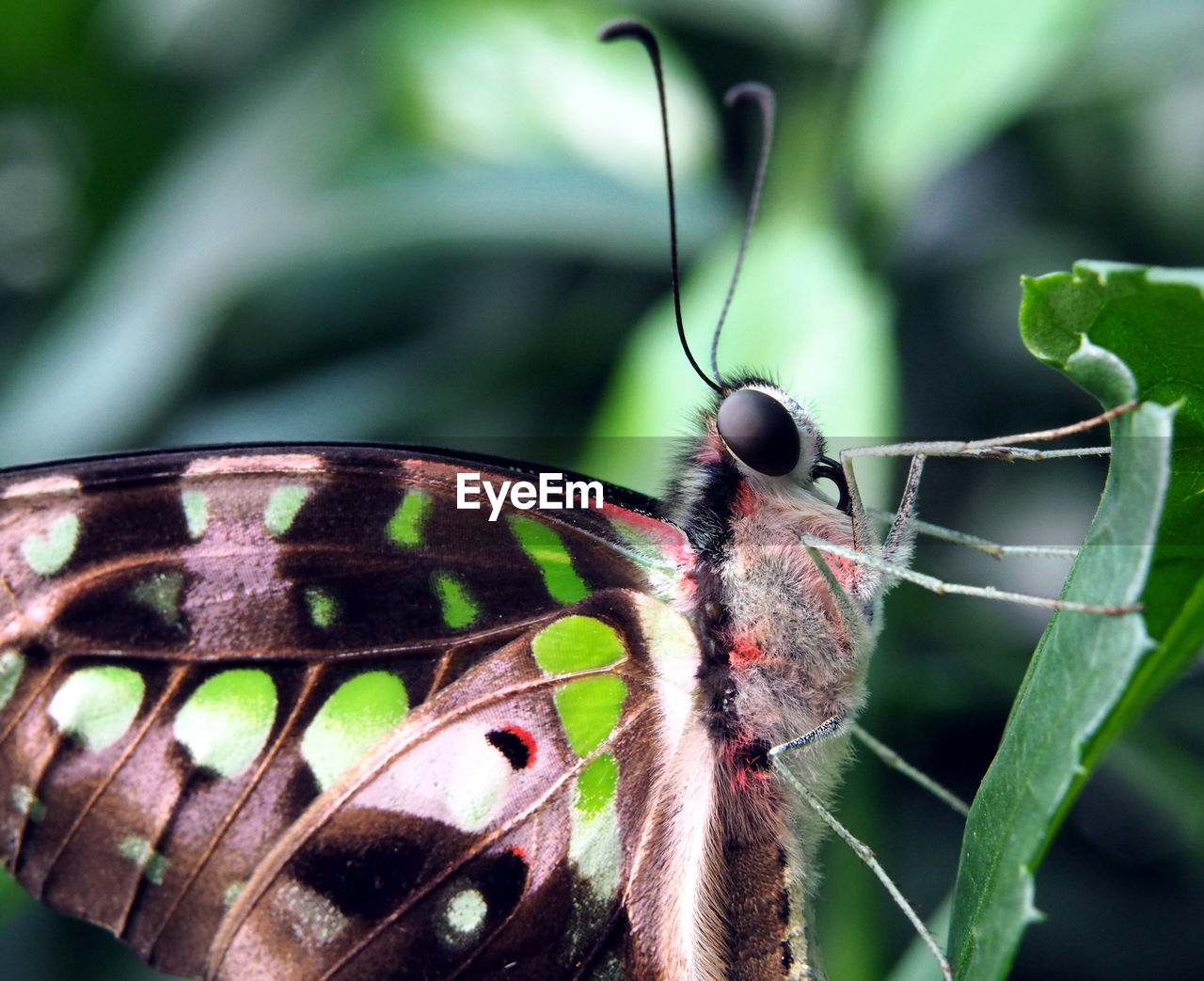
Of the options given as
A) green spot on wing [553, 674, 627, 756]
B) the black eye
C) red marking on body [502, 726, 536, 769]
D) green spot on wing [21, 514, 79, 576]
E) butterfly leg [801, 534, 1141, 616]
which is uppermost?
the black eye

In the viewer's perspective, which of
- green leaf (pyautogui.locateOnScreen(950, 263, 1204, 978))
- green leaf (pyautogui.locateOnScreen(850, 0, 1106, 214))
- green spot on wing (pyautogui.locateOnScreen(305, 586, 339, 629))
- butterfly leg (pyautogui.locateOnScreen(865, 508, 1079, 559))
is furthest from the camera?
green leaf (pyautogui.locateOnScreen(850, 0, 1106, 214))

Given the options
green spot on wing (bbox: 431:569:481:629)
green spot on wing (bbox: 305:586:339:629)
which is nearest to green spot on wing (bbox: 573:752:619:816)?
green spot on wing (bbox: 431:569:481:629)

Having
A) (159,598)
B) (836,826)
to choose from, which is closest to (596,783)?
(836,826)

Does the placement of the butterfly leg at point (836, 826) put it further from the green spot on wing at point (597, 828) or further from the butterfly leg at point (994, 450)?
the butterfly leg at point (994, 450)

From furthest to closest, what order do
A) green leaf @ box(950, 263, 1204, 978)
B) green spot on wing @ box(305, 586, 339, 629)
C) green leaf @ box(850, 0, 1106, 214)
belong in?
green leaf @ box(850, 0, 1106, 214) → green spot on wing @ box(305, 586, 339, 629) → green leaf @ box(950, 263, 1204, 978)

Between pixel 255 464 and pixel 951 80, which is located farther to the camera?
pixel 951 80

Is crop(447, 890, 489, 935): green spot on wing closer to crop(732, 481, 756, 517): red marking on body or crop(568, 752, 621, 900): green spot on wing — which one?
crop(568, 752, 621, 900): green spot on wing

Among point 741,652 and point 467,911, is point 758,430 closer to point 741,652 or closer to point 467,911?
point 741,652

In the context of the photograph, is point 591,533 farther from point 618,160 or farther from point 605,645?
point 618,160
